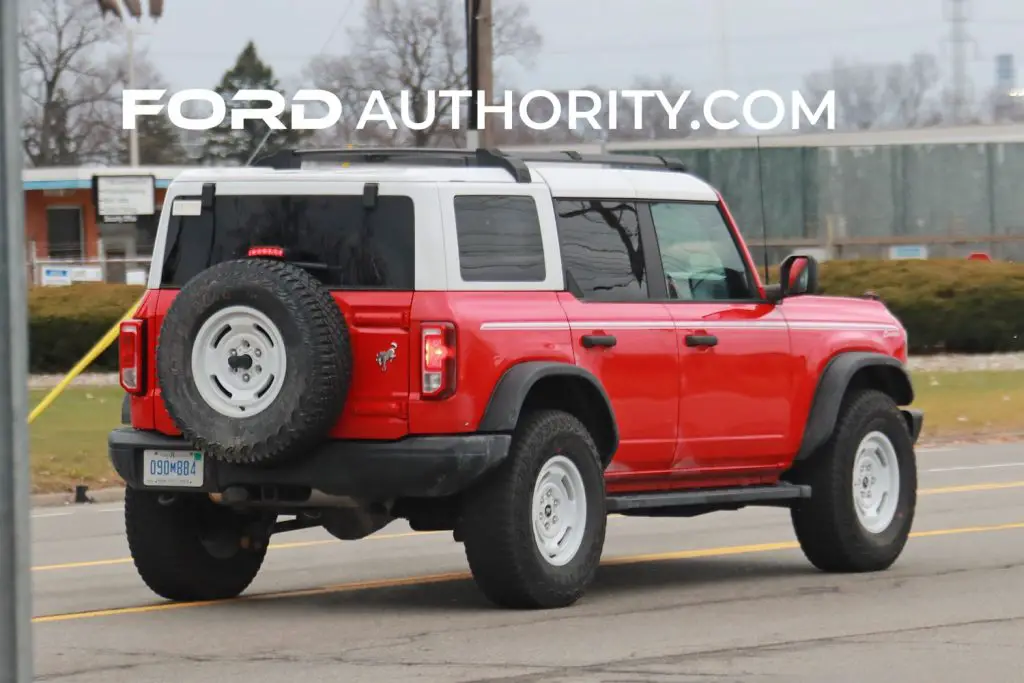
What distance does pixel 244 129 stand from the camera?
295ft

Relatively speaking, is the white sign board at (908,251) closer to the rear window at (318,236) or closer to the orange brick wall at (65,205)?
the orange brick wall at (65,205)

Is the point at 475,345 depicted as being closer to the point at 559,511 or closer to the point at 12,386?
the point at 559,511

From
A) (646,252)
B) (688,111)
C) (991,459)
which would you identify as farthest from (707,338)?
(688,111)

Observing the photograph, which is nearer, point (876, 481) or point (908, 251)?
point (876, 481)

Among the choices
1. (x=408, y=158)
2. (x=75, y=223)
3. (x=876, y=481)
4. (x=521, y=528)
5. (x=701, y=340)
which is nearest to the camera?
(x=521, y=528)

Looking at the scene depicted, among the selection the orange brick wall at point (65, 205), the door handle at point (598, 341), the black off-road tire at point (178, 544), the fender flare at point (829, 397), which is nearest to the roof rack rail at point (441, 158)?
the door handle at point (598, 341)

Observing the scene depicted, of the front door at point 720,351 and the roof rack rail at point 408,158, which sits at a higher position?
the roof rack rail at point 408,158

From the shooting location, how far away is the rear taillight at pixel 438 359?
354 inches

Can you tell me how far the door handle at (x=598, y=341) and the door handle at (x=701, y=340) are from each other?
59 centimetres

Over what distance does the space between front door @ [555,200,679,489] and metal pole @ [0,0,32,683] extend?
602cm

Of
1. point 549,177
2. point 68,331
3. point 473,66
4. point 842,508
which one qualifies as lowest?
point 842,508

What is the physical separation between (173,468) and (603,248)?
2461mm

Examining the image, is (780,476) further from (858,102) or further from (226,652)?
(858,102)

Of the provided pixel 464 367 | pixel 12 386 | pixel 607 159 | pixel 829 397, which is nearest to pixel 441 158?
pixel 607 159
